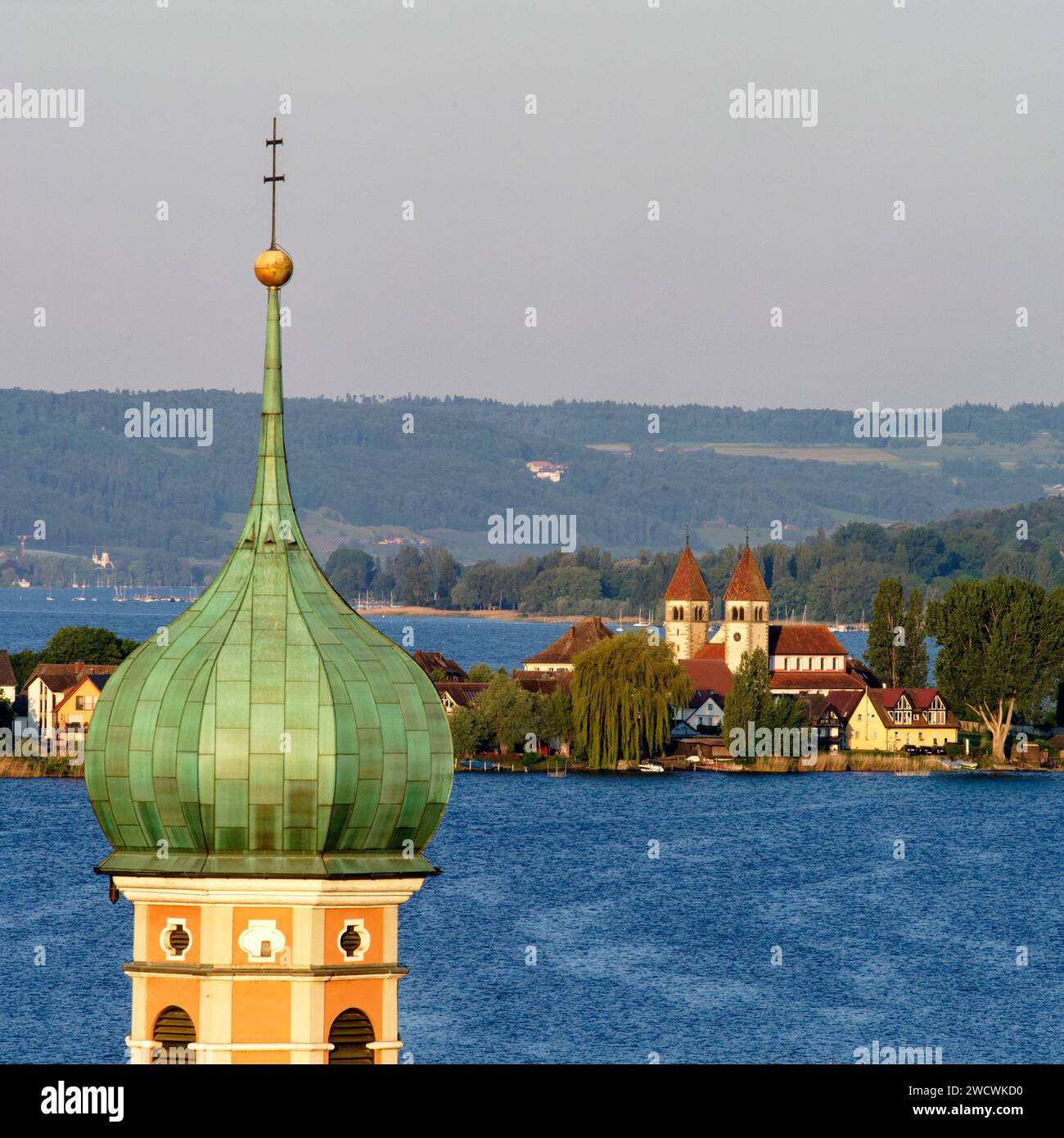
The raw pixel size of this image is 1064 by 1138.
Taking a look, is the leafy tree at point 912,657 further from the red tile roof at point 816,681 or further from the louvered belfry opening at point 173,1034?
the louvered belfry opening at point 173,1034

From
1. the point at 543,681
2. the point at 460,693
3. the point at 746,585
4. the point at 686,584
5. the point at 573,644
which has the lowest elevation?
the point at 460,693

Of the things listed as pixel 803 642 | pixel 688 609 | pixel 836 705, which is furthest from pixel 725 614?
pixel 836 705

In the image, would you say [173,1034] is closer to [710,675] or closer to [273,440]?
[273,440]

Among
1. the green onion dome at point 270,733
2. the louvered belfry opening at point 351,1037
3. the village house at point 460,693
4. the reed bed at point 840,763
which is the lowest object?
the reed bed at point 840,763

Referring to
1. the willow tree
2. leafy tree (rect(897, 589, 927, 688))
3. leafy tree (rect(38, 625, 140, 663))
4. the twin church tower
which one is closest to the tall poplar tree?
leafy tree (rect(897, 589, 927, 688))

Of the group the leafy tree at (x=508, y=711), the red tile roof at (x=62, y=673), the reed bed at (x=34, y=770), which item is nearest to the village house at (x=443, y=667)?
the leafy tree at (x=508, y=711)
